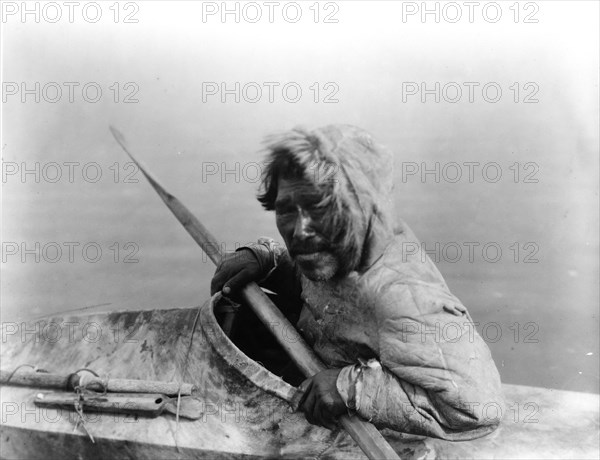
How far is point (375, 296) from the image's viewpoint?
255 cm

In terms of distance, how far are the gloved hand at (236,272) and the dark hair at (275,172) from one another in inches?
19.3

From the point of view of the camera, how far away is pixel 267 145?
248 cm

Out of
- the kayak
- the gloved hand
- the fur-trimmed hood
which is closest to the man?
the fur-trimmed hood

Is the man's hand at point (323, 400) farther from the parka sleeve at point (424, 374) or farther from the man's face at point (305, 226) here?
the man's face at point (305, 226)

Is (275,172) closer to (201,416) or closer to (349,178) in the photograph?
(349,178)

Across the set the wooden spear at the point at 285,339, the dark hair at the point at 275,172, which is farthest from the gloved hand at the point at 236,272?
the dark hair at the point at 275,172

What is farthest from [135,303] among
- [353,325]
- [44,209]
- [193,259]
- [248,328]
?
[353,325]

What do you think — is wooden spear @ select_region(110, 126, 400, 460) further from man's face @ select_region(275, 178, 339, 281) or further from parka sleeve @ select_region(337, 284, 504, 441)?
man's face @ select_region(275, 178, 339, 281)

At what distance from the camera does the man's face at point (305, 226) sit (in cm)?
242

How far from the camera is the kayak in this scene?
2.82 meters

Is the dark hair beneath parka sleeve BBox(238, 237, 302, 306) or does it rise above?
→ above

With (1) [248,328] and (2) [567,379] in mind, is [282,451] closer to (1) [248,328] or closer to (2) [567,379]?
(1) [248,328]

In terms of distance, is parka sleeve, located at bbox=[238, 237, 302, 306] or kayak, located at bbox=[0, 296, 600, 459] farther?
parka sleeve, located at bbox=[238, 237, 302, 306]

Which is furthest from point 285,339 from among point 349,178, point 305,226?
point 349,178
